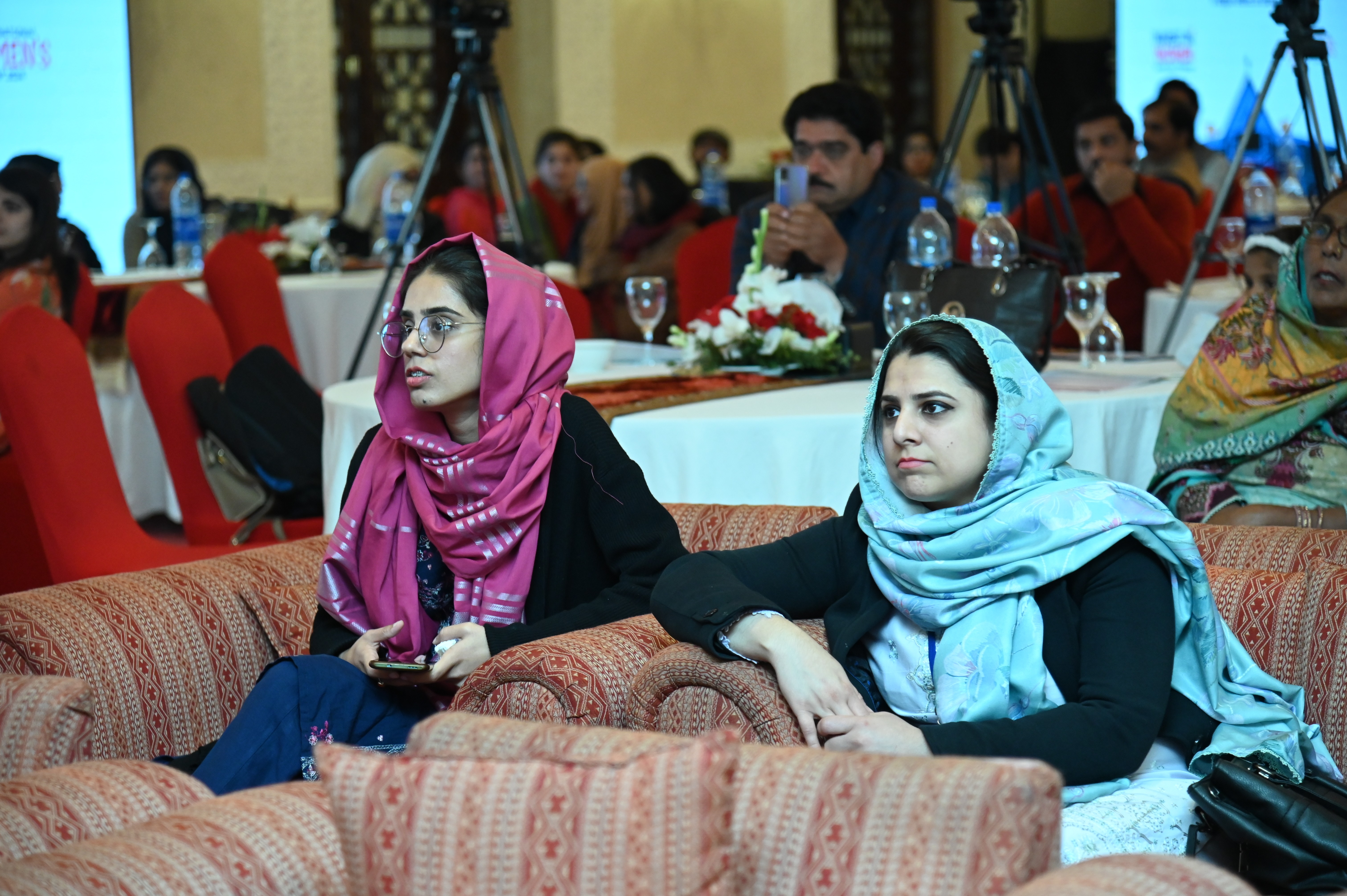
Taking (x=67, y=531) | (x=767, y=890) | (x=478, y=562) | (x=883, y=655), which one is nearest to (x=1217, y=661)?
(x=883, y=655)

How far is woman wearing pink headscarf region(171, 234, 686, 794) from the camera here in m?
2.17

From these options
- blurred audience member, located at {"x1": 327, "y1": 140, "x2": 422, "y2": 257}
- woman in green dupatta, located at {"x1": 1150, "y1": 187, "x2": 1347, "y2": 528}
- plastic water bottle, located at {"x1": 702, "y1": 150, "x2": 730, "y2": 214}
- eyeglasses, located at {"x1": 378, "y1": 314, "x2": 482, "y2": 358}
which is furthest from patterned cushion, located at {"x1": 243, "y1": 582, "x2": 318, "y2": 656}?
blurred audience member, located at {"x1": 327, "y1": 140, "x2": 422, "y2": 257}

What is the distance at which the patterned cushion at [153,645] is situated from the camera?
6.79ft

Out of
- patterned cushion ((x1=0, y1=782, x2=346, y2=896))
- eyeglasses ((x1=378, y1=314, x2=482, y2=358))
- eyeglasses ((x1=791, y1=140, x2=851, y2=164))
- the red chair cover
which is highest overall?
eyeglasses ((x1=791, y1=140, x2=851, y2=164))

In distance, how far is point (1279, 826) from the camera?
1698mm

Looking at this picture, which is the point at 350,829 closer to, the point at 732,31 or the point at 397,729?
the point at 397,729

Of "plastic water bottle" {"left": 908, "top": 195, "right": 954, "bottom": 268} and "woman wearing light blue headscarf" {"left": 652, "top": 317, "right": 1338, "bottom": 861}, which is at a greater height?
"plastic water bottle" {"left": 908, "top": 195, "right": 954, "bottom": 268}

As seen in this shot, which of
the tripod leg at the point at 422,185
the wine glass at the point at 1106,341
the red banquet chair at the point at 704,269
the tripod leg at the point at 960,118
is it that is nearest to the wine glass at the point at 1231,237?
the tripod leg at the point at 960,118

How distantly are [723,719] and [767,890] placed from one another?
0.54m

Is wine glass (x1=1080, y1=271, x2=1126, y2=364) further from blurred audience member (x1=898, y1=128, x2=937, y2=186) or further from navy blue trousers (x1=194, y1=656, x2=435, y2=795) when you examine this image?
blurred audience member (x1=898, y1=128, x2=937, y2=186)

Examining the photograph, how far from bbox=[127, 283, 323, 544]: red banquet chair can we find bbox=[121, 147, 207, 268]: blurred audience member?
3959mm

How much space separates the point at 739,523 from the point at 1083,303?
133 centimetres

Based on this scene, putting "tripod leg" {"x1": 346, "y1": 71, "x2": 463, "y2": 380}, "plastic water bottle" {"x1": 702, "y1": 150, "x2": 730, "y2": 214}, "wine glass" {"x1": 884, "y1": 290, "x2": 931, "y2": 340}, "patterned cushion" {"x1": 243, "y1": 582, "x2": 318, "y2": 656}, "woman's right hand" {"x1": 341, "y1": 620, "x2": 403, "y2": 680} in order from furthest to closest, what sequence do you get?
"plastic water bottle" {"x1": 702, "y1": 150, "x2": 730, "y2": 214}, "tripod leg" {"x1": 346, "y1": 71, "x2": 463, "y2": 380}, "wine glass" {"x1": 884, "y1": 290, "x2": 931, "y2": 340}, "patterned cushion" {"x1": 243, "y1": 582, "x2": 318, "y2": 656}, "woman's right hand" {"x1": 341, "y1": 620, "x2": 403, "y2": 680}

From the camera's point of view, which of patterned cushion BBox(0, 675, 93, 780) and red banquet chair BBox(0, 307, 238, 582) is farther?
red banquet chair BBox(0, 307, 238, 582)
